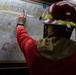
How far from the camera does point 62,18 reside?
1.03 metres

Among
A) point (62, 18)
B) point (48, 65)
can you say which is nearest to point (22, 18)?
point (62, 18)

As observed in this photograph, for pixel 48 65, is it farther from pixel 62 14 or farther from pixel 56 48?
pixel 62 14

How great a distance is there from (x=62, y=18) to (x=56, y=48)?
19 cm

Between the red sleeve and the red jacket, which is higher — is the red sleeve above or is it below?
above

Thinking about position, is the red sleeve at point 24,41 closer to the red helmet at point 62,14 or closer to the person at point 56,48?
the person at point 56,48

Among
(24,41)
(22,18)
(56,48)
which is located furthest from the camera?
(22,18)

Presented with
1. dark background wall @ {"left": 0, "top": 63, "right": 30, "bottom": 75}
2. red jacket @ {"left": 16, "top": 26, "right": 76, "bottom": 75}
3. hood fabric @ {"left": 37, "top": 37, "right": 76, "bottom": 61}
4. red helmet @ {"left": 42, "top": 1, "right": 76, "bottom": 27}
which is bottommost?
dark background wall @ {"left": 0, "top": 63, "right": 30, "bottom": 75}

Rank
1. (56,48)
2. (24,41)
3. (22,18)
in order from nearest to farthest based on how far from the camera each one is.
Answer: (56,48) → (24,41) → (22,18)

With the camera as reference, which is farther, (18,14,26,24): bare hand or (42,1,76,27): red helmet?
(18,14,26,24): bare hand

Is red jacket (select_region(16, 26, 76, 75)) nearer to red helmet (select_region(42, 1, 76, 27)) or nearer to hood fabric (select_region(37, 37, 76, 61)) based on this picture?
hood fabric (select_region(37, 37, 76, 61))

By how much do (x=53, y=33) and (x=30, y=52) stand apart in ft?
0.56

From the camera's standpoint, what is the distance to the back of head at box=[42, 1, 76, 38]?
1.00 m

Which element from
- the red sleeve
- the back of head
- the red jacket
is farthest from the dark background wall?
the back of head

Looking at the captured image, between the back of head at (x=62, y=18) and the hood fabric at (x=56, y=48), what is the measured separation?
0.06m
